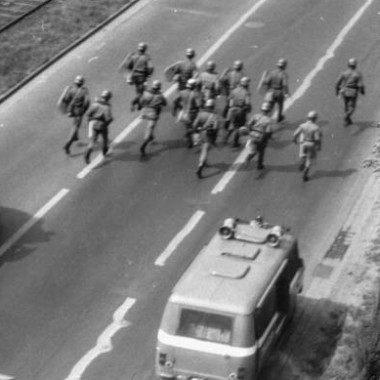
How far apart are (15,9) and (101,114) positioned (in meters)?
13.0

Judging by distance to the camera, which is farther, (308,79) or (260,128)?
(308,79)

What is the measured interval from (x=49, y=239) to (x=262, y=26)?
1577 centimetres

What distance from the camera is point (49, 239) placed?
25.4 m

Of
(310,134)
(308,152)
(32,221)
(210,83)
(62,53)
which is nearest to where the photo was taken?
(32,221)

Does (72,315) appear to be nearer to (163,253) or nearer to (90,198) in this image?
(163,253)

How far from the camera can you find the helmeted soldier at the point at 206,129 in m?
28.2

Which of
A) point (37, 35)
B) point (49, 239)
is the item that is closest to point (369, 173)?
point (49, 239)

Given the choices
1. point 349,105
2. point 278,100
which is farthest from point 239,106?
point 349,105

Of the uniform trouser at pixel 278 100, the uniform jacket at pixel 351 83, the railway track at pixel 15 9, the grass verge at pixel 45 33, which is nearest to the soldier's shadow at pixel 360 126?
the uniform jacket at pixel 351 83

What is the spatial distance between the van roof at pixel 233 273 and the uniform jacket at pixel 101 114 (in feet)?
26.4

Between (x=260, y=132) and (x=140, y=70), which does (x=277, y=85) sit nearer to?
(x=260, y=132)

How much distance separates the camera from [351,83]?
30906 millimetres

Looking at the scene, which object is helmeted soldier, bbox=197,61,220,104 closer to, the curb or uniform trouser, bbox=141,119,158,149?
uniform trouser, bbox=141,119,158,149

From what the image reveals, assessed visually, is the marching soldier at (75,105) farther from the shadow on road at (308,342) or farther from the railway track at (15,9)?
the railway track at (15,9)
